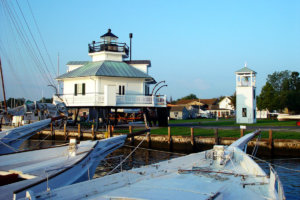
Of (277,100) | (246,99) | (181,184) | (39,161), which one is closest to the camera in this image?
(181,184)

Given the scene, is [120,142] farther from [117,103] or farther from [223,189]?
[117,103]

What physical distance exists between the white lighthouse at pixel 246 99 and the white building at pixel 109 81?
47.6 ft

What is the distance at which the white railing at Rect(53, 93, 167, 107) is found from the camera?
3356 centimetres

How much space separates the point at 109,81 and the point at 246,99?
21225mm

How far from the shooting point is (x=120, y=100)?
3375cm

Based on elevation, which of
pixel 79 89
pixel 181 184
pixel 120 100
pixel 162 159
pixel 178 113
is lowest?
pixel 162 159

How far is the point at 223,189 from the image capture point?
8.40 metres

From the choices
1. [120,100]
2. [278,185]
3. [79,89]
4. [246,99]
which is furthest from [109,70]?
[278,185]

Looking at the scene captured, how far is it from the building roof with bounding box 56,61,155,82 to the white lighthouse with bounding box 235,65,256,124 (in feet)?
50.3

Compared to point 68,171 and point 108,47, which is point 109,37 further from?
point 68,171

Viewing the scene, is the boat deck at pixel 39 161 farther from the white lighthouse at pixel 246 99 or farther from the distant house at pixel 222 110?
the distant house at pixel 222 110

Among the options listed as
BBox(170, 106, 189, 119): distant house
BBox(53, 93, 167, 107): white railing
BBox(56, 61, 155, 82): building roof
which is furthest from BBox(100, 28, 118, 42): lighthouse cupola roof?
→ BBox(170, 106, 189, 119): distant house

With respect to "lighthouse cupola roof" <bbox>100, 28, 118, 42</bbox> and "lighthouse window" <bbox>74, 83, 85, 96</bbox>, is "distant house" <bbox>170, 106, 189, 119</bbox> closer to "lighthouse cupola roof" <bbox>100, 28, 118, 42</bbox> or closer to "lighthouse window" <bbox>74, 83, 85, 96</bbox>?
"lighthouse cupola roof" <bbox>100, 28, 118, 42</bbox>

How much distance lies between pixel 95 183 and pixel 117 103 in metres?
25.2
